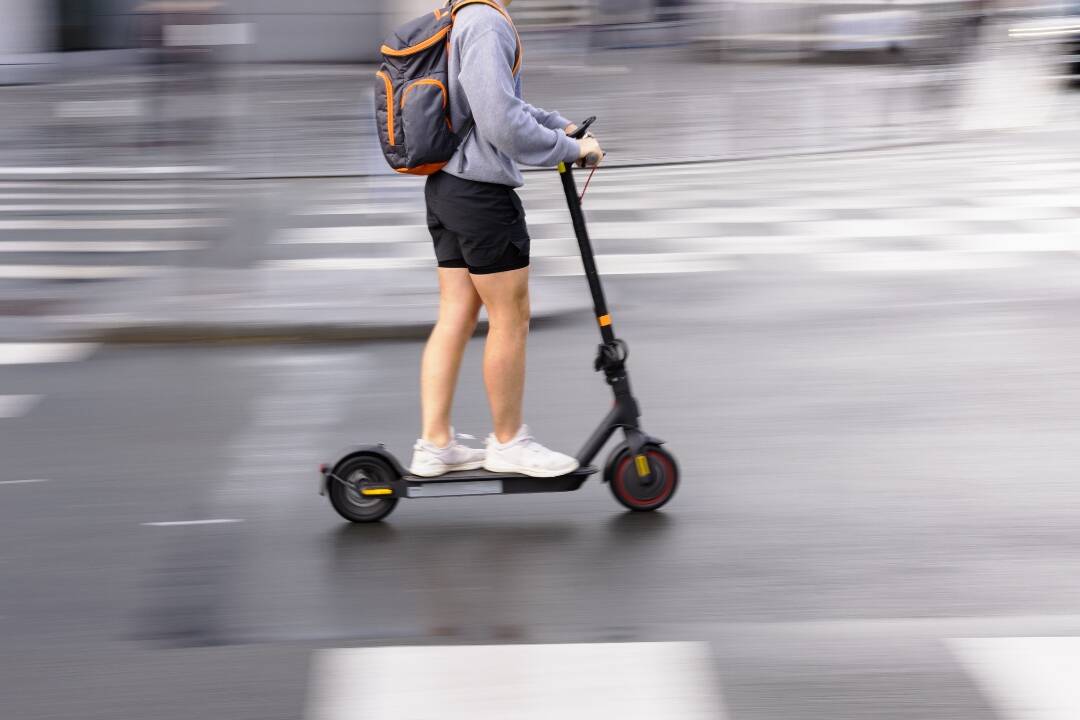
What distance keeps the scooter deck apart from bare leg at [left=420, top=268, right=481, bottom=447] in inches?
5.5

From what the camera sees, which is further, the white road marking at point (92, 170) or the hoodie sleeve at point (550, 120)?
the white road marking at point (92, 170)

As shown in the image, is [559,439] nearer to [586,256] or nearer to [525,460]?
[525,460]

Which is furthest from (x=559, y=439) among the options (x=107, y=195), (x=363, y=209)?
(x=107, y=195)

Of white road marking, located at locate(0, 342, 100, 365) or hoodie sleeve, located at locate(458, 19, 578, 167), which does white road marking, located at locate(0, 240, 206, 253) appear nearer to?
white road marking, located at locate(0, 342, 100, 365)

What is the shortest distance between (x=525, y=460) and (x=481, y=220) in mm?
817

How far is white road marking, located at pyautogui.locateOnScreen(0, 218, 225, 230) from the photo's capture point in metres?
12.1

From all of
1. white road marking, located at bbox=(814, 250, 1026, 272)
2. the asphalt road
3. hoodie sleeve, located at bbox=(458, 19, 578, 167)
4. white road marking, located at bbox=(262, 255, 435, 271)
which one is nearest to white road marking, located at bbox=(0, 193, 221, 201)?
white road marking, located at bbox=(262, 255, 435, 271)

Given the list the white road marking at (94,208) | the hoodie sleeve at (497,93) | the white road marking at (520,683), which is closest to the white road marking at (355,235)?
the white road marking at (94,208)

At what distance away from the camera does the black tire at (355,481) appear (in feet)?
16.7

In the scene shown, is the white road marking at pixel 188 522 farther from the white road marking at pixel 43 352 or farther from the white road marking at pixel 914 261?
the white road marking at pixel 914 261

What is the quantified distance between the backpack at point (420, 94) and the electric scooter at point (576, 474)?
19.4 inches

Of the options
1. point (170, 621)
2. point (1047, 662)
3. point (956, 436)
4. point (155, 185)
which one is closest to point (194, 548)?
point (170, 621)

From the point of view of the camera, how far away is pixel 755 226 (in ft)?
37.6

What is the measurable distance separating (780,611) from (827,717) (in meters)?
0.66
